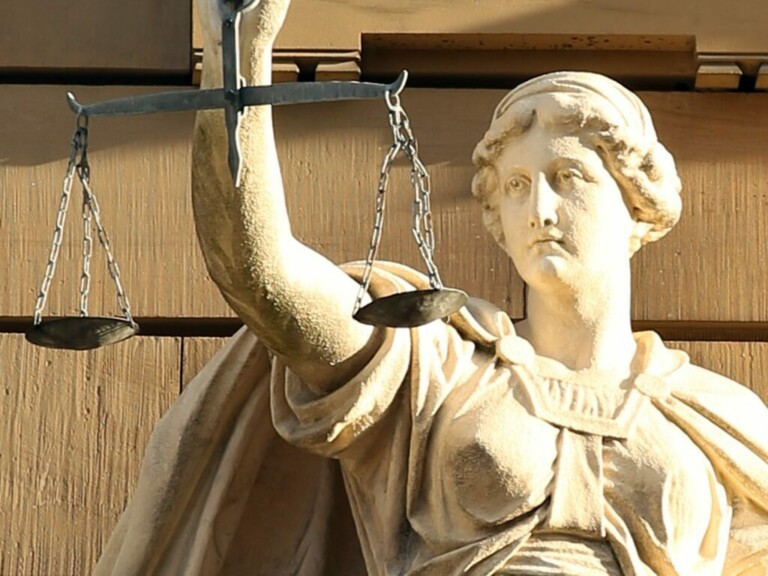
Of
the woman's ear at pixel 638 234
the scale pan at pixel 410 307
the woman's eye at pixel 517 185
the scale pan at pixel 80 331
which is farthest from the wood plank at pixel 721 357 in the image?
the scale pan at pixel 410 307

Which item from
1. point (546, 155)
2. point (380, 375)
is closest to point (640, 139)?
point (546, 155)

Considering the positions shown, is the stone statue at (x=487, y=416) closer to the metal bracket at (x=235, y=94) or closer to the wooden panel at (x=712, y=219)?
the metal bracket at (x=235, y=94)

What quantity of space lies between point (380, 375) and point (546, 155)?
546mm

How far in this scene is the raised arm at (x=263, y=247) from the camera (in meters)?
7.12

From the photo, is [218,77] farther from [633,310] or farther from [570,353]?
[633,310]

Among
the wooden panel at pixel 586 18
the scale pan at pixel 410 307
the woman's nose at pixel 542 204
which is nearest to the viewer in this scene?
the scale pan at pixel 410 307

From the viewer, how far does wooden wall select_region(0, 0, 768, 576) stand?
347 inches

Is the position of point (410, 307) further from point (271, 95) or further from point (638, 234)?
point (638, 234)

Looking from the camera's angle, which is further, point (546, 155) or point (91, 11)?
point (91, 11)

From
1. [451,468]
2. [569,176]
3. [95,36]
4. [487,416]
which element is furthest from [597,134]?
[95,36]

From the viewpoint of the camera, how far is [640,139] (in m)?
7.79

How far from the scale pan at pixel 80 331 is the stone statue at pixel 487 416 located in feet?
0.69

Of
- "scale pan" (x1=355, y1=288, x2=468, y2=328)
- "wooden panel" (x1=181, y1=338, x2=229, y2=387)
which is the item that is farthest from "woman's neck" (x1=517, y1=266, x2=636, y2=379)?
"wooden panel" (x1=181, y1=338, x2=229, y2=387)

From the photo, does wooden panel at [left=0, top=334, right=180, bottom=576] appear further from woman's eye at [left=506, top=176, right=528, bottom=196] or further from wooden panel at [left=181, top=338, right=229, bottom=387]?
woman's eye at [left=506, top=176, right=528, bottom=196]
